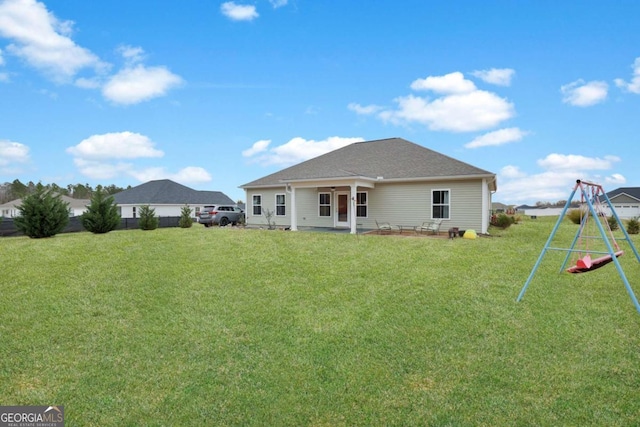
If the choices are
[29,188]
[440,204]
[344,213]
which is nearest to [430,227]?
[440,204]

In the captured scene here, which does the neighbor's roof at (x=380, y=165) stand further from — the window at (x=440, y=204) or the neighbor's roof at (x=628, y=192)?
the neighbor's roof at (x=628, y=192)

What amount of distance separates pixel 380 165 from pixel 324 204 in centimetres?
385

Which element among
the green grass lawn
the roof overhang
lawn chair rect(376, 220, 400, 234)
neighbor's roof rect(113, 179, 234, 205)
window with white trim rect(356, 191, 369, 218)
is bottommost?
the green grass lawn

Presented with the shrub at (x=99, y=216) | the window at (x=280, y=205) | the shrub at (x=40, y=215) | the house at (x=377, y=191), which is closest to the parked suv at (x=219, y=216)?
the house at (x=377, y=191)

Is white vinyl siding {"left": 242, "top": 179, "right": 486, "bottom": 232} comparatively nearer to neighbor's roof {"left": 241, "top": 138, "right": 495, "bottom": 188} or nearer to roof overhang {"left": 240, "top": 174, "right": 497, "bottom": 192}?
roof overhang {"left": 240, "top": 174, "right": 497, "bottom": 192}

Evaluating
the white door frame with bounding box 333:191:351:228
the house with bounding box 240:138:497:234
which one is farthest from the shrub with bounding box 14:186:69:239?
the white door frame with bounding box 333:191:351:228

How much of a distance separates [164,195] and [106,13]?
96.2 ft

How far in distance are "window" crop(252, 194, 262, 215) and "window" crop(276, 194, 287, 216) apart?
1469 millimetres

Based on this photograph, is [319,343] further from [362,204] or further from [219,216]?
[219,216]

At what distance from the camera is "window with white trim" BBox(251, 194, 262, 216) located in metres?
22.6

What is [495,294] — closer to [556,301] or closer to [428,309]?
[556,301]

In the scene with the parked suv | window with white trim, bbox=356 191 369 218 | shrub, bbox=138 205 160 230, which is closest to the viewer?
window with white trim, bbox=356 191 369 218

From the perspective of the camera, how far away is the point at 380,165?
782 inches

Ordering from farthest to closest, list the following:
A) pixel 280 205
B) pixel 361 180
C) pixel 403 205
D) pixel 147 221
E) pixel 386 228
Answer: pixel 280 205
pixel 147 221
pixel 403 205
pixel 386 228
pixel 361 180
